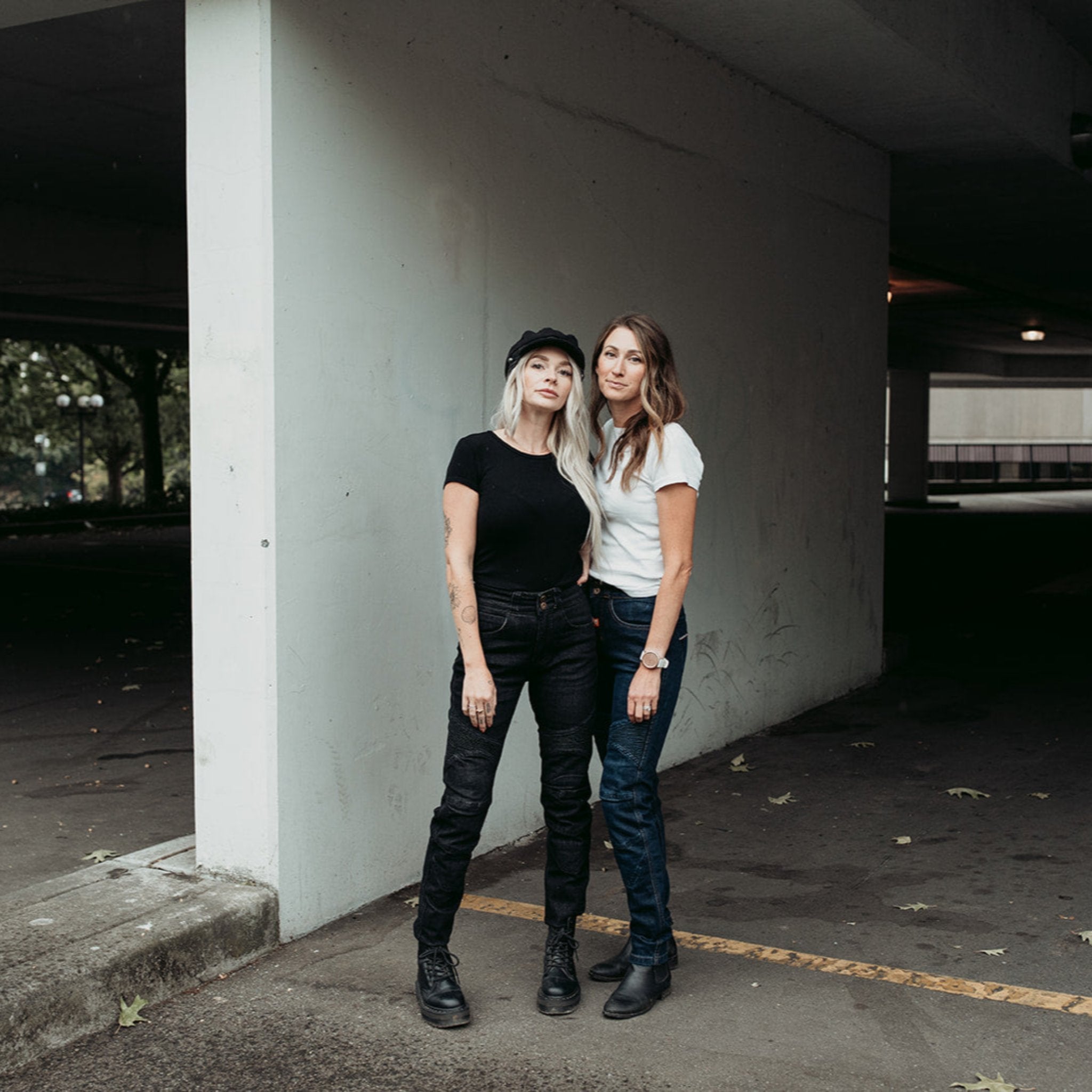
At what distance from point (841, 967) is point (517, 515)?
1.88 metres

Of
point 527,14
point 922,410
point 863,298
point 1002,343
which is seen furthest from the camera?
point 922,410

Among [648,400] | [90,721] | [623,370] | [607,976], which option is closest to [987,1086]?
[607,976]

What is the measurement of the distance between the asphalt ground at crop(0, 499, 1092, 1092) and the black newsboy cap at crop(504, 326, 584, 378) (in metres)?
1.96

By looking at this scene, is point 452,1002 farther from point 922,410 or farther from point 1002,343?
point 922,410

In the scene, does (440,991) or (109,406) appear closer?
(440,991)

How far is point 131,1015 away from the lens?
3.84 meters

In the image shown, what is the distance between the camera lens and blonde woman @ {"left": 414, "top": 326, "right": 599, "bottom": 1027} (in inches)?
148

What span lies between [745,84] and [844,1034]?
17.5 ft

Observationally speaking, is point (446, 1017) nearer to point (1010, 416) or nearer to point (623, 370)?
point (623, 370)

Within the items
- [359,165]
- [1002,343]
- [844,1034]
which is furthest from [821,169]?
[1002,343]

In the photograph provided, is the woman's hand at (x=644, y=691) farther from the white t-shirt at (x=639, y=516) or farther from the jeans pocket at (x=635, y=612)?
the white t-shirt at (x=639, y=516)

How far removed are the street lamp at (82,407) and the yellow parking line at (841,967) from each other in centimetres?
3256

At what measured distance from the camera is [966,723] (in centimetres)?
802

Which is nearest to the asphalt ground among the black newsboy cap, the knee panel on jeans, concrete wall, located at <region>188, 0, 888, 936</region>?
concrete wall, located at <region>188, 0, 888, 936</region>
